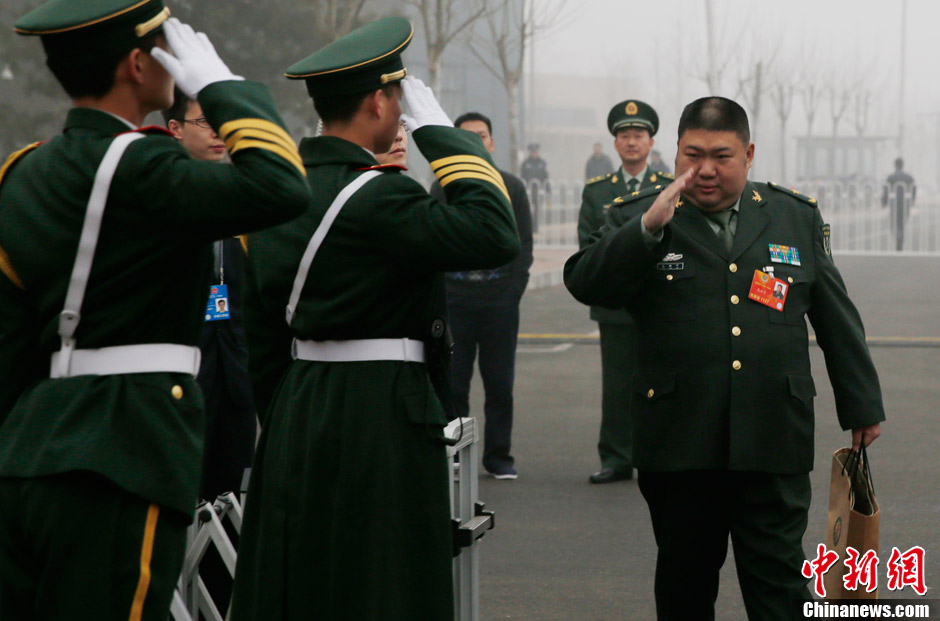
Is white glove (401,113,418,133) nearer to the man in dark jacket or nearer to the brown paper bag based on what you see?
the brown paper bag

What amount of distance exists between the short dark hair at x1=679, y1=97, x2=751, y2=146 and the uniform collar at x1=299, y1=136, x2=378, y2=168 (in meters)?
1.14

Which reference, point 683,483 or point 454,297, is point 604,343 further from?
point 683,483

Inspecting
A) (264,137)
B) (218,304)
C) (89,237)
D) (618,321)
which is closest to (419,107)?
(264,137)

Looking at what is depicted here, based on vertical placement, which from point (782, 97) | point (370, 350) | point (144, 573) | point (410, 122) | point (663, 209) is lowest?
point (144, 573)

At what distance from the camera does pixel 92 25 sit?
2.63 metres

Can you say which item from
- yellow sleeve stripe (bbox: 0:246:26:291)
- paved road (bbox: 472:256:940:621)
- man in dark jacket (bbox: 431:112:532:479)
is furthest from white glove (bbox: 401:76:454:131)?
man in dark jacket (bbox: 431:112:532:479)

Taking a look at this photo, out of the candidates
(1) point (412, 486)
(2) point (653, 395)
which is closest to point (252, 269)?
(1) point (412, 486)

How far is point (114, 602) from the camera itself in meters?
2.55

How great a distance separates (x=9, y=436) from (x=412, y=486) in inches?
38.5

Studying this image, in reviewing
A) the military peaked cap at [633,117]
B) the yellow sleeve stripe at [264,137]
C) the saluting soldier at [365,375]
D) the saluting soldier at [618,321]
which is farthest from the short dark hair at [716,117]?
the military peaked cap at [633,117]

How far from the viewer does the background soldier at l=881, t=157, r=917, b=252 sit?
27.0 metres

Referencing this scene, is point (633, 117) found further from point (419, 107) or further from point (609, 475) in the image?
point (419, 107)

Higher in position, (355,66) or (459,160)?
(355,66)

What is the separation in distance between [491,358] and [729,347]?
3.65 m
